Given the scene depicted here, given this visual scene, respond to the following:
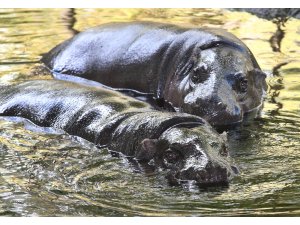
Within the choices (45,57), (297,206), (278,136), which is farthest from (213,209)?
(45,57)

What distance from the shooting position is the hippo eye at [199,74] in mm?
10188

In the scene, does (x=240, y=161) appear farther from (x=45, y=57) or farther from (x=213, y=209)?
(x=45, y=57)

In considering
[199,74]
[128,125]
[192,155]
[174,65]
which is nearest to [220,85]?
[199,74]

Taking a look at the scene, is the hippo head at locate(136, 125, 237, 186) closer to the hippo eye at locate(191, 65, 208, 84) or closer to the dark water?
the dark water

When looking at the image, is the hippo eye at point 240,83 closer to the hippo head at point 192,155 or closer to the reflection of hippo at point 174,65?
the reflection of hippo at point 174,65

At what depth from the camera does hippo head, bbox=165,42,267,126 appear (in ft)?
31.9

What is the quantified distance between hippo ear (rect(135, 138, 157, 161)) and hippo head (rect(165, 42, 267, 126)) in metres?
1.57

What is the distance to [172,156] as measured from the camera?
7.92 meters

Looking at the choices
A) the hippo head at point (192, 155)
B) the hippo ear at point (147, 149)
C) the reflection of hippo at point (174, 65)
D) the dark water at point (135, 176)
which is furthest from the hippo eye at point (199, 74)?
the hippo ear at point (147, 149)

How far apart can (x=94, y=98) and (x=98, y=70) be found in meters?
2.56

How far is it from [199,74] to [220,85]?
354mm

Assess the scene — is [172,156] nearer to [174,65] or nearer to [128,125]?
[128,125]

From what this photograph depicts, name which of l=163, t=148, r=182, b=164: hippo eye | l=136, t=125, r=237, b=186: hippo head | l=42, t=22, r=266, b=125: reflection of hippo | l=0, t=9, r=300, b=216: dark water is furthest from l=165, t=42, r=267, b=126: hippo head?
l=163, t=148, r=182, b=164: hippo eye

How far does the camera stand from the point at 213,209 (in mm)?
6930
